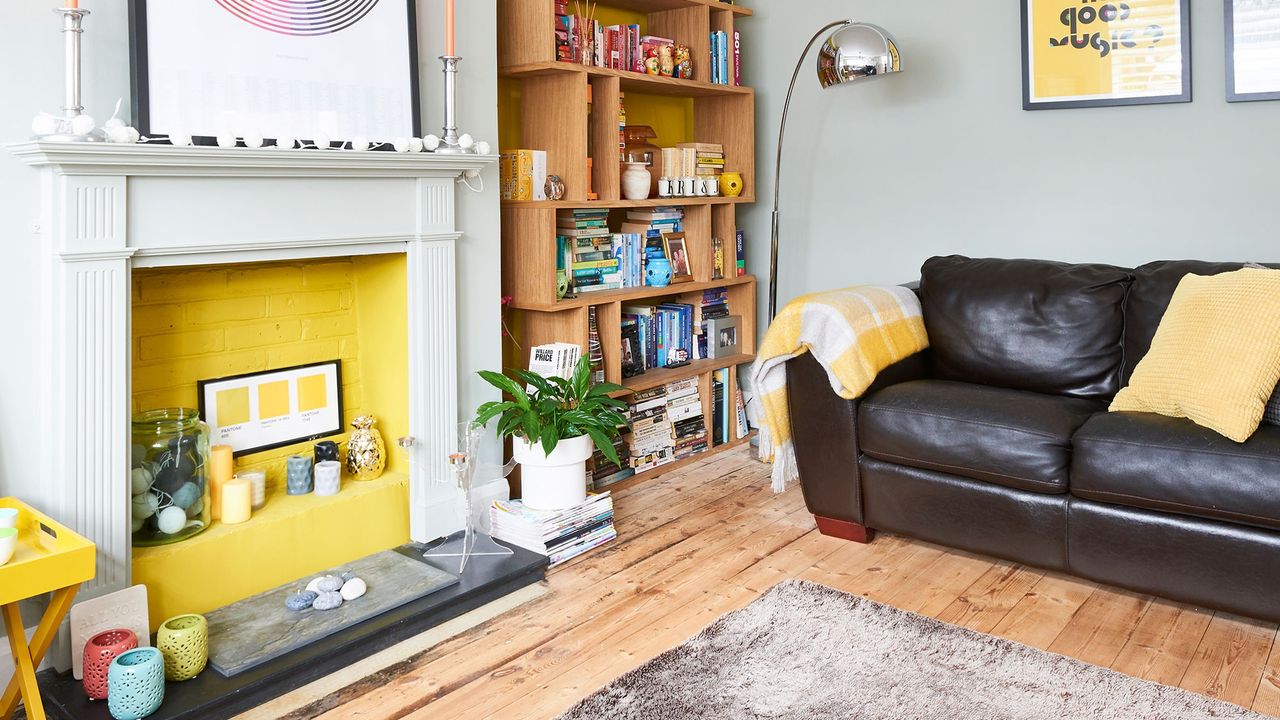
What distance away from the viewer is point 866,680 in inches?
88.7

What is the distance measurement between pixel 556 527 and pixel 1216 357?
1.79 meters

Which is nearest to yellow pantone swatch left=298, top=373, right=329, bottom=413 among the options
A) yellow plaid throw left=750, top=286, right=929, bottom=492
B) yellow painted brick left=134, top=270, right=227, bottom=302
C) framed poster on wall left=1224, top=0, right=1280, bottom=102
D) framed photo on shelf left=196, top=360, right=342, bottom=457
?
framed photo on shelf left=196, top=360, right=342, bottom=457

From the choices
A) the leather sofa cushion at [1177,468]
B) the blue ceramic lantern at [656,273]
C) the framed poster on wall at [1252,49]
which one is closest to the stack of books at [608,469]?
the blue ceramic lantern at [656,273]

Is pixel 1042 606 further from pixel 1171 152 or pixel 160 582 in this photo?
pixel 160 582

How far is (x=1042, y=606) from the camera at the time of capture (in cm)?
264

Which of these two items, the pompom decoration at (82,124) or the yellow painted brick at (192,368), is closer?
the pompom decoration at (82,124)

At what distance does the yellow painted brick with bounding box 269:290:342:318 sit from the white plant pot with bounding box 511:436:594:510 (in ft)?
2.21

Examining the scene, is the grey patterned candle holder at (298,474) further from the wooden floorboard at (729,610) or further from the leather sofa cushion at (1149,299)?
the leather sofa cushion at (1149,299)

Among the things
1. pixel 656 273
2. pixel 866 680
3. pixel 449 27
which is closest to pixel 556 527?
pixel 866 680

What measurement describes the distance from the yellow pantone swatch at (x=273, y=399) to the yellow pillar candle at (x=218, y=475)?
21cm

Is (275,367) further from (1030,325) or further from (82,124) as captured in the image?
(1030,325)

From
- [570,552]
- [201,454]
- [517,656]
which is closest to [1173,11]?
[570,552]

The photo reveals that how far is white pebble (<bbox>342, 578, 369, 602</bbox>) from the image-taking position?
256cm

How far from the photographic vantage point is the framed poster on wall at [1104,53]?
3.36 meters
